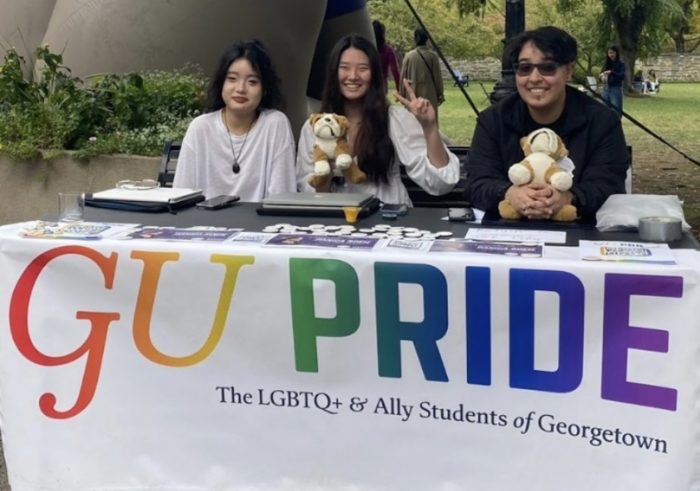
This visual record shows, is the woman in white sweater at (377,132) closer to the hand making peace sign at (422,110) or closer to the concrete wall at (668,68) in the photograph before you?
the hand making peace sign at (422,110)

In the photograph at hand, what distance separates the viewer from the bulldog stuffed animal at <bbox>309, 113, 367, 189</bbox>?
3.57 m

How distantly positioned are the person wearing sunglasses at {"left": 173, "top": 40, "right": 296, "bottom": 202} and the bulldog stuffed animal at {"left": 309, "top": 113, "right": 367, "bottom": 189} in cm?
19

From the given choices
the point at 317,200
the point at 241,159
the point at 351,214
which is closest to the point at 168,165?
the point at 241,159

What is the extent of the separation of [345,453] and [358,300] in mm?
483

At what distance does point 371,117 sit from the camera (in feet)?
12.1

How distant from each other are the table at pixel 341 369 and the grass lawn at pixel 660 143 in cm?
511

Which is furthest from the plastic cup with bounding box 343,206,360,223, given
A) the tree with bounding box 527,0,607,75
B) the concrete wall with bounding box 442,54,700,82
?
the concrete wall with bounding box 442,54,700,82

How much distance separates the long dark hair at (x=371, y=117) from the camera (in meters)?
3.69

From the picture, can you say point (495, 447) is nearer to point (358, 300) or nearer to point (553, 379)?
point (553, 379)

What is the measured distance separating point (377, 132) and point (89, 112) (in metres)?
3.54

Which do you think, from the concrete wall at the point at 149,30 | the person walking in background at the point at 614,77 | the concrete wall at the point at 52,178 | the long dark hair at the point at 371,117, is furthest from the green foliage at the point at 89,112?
the person walking in background at the point at 614,77

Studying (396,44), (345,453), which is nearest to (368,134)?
(345,453)

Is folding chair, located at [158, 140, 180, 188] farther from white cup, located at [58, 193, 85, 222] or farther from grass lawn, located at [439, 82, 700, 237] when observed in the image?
grass lawn, located at [439, 82, 700, 237]

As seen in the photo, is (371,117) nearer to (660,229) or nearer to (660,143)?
(660,229)
